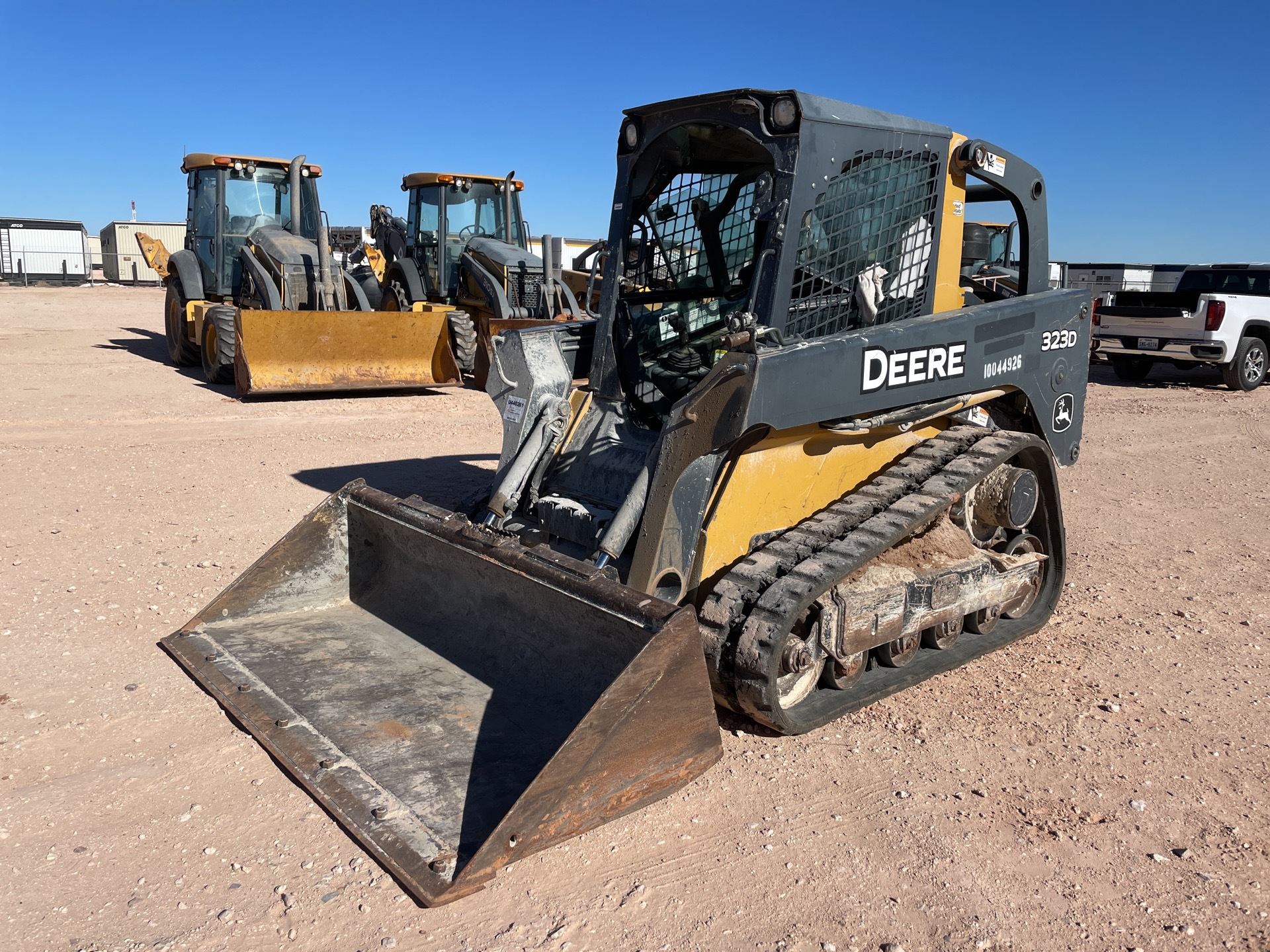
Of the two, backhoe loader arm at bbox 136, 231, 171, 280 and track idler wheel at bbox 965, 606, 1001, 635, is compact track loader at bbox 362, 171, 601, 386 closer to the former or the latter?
backhoe loader arm at bbox 136, 231, 171, 280

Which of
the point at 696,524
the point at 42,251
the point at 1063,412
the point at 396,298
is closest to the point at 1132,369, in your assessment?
the point at 396,298

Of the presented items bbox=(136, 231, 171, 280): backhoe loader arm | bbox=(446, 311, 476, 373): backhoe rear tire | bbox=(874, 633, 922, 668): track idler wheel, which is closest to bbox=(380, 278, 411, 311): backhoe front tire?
bbox=(446, 311, 476, 373): backhoe rear tire

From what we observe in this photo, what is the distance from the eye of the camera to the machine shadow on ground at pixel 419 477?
24.8ft

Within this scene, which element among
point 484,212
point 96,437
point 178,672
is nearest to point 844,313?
point 178,672

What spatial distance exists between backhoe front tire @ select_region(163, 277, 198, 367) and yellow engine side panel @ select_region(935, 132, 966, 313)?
11.8 meters

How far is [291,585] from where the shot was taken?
15.4 feet

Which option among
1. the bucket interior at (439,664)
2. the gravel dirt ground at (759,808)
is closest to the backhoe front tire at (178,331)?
the gravel dirt ground at (759,808)

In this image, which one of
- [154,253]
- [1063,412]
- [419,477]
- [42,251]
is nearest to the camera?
[1063,412]

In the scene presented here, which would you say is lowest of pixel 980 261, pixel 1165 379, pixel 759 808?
pixel 759 808

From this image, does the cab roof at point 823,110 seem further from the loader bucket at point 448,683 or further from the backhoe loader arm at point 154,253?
the backhoe loader arm at point 154,253

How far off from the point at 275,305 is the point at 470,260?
3.03 meters

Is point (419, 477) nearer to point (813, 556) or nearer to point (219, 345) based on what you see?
point (813, 556)

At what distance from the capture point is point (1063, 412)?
5184 millimetres

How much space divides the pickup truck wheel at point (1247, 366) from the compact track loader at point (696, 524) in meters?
11.7
